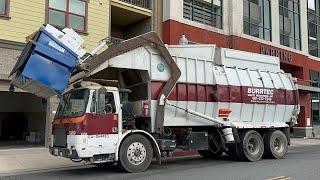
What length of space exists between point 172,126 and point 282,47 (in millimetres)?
21761

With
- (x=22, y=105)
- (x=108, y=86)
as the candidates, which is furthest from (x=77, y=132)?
(x=22, y=105)

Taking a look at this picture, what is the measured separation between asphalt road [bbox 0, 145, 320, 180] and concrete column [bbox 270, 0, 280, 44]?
62.1 feet

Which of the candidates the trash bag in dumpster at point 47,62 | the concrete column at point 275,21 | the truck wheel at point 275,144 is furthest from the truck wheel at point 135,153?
the concrete column at point 275,21

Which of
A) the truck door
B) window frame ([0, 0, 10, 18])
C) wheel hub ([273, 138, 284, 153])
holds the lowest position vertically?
wheel hub ([273, 138, 284, 153])

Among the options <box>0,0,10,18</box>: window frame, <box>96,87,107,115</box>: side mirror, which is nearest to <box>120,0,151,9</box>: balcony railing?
<box>0,0,10,18</box>: window frame

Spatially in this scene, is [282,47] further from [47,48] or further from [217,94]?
[47,48]

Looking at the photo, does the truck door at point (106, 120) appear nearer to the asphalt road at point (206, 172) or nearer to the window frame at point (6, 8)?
the asphalt road at point (206, 172)

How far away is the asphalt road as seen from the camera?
11.3 metres

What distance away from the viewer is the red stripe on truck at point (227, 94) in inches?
534

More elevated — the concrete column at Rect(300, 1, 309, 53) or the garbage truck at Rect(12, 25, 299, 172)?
the concrete column at Rect(300, 1, 309, 53)

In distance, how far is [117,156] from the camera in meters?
11.8

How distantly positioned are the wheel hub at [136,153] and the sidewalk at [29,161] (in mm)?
2967

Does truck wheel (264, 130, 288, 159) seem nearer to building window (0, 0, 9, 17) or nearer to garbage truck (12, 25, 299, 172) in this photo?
garbage truck (12, 25, 299, 172)

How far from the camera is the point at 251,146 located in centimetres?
1555
